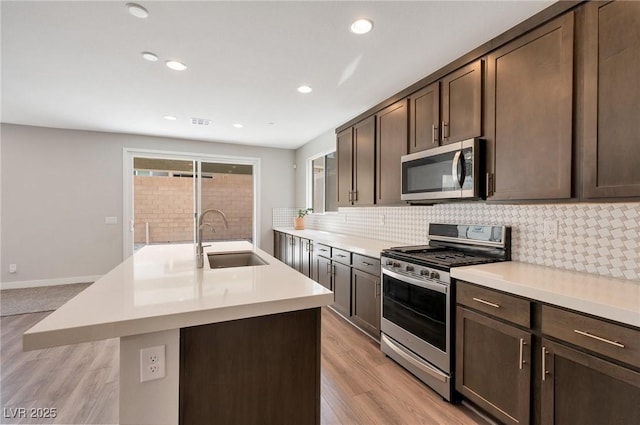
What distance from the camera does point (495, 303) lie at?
1.68 m

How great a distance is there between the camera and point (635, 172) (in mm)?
1349

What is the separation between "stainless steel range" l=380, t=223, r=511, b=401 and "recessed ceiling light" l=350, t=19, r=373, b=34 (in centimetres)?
167

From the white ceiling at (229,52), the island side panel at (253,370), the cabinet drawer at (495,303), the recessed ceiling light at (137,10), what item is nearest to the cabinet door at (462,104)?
the white ceiling at (229,52)

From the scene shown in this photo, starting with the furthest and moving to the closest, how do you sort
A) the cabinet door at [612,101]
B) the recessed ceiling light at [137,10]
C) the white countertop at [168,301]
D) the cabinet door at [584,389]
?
the recessed ceiling light at [137,10]
the cabinet door at [612,101]
the cabinet door at [584,389]
the white countertop at [168,301]

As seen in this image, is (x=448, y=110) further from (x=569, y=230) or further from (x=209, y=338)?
(x=209, y=338)

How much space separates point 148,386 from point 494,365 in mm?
1780

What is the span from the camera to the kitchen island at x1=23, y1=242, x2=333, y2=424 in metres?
1.05

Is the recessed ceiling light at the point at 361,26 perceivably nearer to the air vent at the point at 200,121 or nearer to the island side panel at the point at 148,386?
the island side panel at the point at 148,386

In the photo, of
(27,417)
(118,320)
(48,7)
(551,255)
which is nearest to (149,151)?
(48,7)

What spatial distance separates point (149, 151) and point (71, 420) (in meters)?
4.40

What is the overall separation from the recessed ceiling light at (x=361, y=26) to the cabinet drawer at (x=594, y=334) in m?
1.98

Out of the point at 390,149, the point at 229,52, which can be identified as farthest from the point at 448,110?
the point at 229,52

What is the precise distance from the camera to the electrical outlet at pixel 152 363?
110 cm

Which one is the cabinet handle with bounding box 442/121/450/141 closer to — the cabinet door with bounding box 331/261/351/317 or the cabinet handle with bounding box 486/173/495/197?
the cabinet handle with bounding box 486/173/495/197
